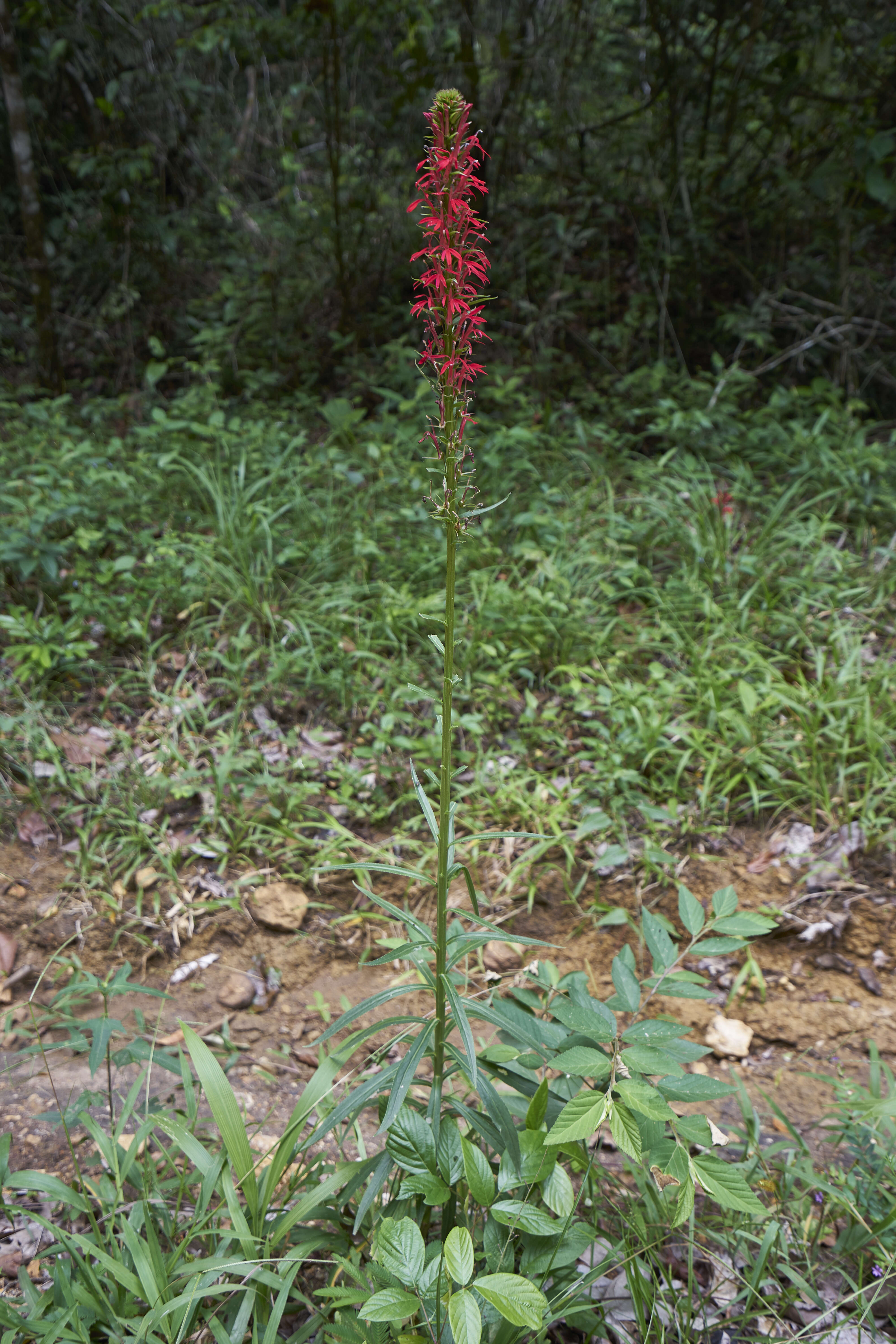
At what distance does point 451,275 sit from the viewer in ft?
2.93

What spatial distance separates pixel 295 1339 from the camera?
44.4 inches

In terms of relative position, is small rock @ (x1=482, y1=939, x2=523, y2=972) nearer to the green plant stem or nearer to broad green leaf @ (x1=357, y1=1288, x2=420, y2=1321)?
the green plant stem

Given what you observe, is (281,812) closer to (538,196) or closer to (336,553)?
(336,553)

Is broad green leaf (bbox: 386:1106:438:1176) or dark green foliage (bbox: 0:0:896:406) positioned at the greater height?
dark green foliage (bbox: 0:0:896:406)

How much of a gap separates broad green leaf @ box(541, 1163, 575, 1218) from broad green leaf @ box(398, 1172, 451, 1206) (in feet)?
0.42

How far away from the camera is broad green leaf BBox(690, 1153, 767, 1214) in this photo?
3.07 ft

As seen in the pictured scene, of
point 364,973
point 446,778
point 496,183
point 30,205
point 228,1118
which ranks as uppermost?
point 496,183

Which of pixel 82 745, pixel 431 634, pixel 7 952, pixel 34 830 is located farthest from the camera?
pixel 82 745

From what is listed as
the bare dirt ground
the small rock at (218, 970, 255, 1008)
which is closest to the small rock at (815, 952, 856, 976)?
the bare dirt ground

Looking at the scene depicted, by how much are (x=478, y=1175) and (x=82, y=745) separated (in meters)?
2.24

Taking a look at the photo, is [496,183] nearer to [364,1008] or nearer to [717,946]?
[717,946]

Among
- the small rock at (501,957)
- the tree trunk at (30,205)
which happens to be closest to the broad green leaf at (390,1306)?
the small rock at (501,957)

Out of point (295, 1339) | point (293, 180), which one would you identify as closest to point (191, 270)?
point (293, 180)

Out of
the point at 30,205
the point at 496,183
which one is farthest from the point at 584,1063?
the point at 30,205
